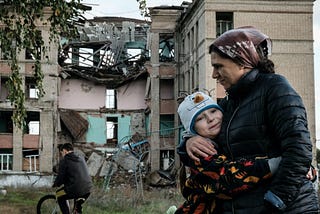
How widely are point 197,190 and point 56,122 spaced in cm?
3784

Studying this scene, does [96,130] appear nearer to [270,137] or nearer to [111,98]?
[111,98]

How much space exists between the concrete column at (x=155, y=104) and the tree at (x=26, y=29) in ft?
93.1

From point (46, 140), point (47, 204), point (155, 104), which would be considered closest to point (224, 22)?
point (155, 104)

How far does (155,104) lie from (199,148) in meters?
37.4

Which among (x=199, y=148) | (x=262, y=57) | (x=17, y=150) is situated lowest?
(x=17, y=150)

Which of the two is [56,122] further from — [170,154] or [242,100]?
[242,100]

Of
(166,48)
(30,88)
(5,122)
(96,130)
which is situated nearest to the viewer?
(5,122)

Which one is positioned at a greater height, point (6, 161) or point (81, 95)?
point (81, 95)

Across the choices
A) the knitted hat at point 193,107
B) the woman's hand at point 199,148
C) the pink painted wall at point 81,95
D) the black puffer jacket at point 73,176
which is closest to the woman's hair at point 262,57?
the knitted hat at point 193,107

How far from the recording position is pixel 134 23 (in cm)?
4812

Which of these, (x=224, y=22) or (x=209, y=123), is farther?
(x=224, y=22)

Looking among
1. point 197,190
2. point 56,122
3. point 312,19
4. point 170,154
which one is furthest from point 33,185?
point 197,190

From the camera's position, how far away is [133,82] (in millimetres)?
44156

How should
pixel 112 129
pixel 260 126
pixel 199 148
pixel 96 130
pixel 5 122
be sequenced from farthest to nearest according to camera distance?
pixel 112 129
pixel 96 130
pixel 5 122
pixel 199 148
pixel 260 126
